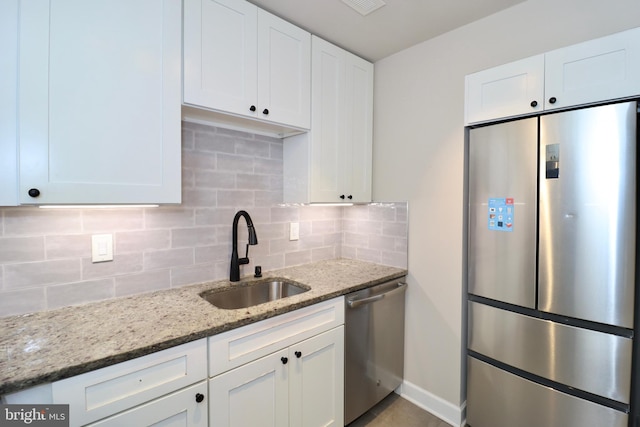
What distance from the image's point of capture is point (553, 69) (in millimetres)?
1476

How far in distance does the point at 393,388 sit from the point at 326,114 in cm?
195

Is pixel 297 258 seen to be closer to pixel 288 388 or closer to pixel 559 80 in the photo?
pixel 288 388

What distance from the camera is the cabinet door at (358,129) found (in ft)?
6.97

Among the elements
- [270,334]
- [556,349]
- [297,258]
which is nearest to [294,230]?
[297,258]

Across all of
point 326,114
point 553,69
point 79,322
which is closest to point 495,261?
point 553,69

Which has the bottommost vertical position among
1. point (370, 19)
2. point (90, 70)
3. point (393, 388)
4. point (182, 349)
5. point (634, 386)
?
point (393, 388)

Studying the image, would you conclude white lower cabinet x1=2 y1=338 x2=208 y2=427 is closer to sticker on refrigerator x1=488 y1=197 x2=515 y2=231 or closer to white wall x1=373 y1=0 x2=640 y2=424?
white wall x1=373 y1=0 x2=640 y2=424

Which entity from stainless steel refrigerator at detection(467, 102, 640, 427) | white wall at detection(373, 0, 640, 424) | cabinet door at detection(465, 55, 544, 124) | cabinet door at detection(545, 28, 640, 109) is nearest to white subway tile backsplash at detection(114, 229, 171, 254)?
white wall at detection(373, 0, 640, 424)


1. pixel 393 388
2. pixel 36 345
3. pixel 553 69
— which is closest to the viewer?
pixel 36 345

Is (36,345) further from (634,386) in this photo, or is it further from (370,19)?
(634,386)

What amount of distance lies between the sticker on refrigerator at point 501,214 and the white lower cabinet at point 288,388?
3.47 feet

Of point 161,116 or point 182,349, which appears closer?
point 182,349

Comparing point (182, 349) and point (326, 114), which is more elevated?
point (326, 114)

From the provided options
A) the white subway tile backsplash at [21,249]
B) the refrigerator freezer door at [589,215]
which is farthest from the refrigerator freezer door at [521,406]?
the white subway tile backsplash at [21,249]
